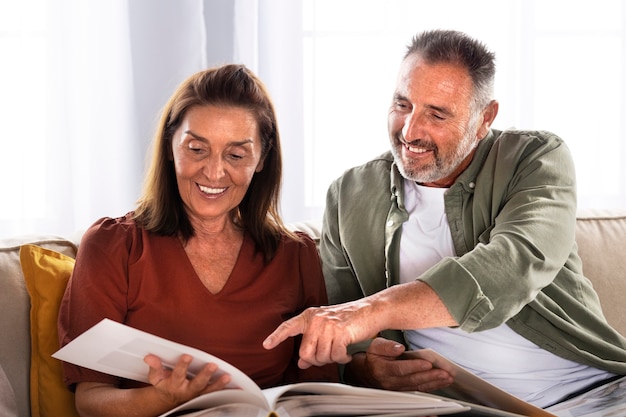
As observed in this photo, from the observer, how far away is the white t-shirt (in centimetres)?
180

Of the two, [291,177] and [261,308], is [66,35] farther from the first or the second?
[261,308]

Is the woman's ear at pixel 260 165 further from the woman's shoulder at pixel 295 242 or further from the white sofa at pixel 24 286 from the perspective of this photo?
the white sofa at pixel 24 286

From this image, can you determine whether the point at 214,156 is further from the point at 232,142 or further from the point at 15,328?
the point at 15,328

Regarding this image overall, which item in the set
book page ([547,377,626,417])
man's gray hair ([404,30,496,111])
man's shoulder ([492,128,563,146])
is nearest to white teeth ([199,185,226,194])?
man's gray hair ([404,30,496,111])

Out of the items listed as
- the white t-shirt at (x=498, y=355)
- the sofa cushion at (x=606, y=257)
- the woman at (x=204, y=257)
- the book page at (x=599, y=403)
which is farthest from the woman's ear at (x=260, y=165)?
the sofa cushion at (x=606, y=257)

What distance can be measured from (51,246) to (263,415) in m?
0.82

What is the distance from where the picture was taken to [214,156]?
5.47 feet

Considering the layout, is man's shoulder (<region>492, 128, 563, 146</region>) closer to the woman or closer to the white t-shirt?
the white t-shirt

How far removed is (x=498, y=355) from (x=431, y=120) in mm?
523

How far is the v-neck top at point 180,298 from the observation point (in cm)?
160

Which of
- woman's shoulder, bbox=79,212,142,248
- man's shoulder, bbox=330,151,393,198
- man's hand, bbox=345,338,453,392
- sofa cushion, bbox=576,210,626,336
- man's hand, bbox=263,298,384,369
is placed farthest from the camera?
sofa cushion, bbox=576,210,626,336

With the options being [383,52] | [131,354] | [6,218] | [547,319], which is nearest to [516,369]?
[547,319]

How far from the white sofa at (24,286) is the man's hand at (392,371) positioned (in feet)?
1.69

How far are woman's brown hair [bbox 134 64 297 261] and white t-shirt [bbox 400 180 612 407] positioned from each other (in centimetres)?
33
